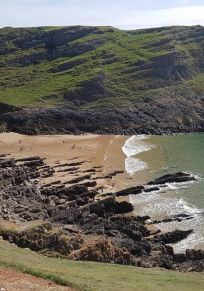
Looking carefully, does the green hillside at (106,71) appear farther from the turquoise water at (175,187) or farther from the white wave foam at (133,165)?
the white wave foam at (133,165)

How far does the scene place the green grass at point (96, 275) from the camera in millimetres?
28750

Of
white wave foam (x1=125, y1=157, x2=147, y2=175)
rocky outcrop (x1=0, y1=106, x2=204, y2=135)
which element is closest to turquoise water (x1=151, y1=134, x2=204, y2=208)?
white wave foam (x1=125, y1=157, x2=147, y2=175)

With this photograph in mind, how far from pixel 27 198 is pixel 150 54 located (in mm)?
114383

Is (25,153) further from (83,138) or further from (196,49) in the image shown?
(196,49)

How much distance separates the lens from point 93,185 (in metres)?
75.6

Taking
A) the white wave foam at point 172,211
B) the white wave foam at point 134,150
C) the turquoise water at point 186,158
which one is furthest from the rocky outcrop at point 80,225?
the white wave foam at point 134,150

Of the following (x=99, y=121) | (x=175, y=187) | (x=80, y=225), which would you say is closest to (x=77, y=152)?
(x=175, y=187)

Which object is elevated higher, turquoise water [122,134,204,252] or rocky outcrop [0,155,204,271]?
rocky outcrop [0,155,204,271]

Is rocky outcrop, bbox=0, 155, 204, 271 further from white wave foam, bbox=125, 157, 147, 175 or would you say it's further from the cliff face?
the cliff face

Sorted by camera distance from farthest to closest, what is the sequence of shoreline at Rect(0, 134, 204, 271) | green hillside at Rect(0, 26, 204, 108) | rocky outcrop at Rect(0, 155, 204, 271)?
green hillside at Rect(0, 26, 204, 108), shoreline at Rect(0, 134, 204, 271), rocky outcrop at Rect(0, 155, 204, 271)

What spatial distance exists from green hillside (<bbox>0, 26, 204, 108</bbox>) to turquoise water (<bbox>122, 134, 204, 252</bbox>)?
31949 mm

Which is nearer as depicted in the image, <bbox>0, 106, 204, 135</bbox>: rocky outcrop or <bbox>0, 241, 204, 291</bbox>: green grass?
<bbox>0, 241, 204, 291</bbox>: green grass

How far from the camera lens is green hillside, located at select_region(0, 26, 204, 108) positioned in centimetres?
14800

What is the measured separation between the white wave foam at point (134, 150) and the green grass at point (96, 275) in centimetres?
4962
